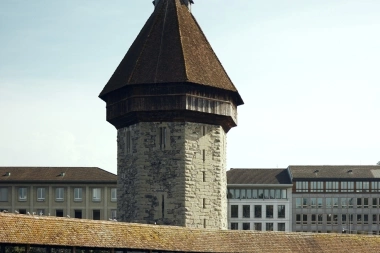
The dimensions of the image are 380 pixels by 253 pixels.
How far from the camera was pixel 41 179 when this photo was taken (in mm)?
72250

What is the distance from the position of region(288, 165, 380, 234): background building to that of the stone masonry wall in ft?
154

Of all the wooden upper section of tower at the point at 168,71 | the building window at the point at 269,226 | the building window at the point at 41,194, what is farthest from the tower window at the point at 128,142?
the building window at the point at 269,226

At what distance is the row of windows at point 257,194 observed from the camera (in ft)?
272

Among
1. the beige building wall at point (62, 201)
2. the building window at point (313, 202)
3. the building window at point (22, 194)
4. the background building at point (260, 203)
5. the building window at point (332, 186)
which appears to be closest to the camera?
the beige building wall at point (62, 201)

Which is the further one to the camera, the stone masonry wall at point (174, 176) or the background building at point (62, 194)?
the background building at point (62, 194)

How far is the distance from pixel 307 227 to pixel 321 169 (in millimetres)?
5528

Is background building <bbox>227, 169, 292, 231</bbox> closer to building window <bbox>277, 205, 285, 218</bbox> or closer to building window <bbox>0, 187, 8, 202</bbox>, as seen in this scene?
building window <bbox>277, 205, 285, 218</bbox>

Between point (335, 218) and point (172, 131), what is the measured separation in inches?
1955

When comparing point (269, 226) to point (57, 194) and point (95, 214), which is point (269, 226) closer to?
point (95, 214)

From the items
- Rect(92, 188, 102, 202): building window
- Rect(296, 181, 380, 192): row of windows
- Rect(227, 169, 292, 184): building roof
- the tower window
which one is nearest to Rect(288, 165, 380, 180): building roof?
Rect(296, 181, 380, 192): row of windows

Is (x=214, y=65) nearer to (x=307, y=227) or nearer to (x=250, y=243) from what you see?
(x=250, y=243)

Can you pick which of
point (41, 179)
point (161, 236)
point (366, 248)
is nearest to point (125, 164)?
point (161, 236)

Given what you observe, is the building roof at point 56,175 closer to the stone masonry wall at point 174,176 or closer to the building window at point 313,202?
the building window at point 313,202

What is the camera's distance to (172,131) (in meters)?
36.2
